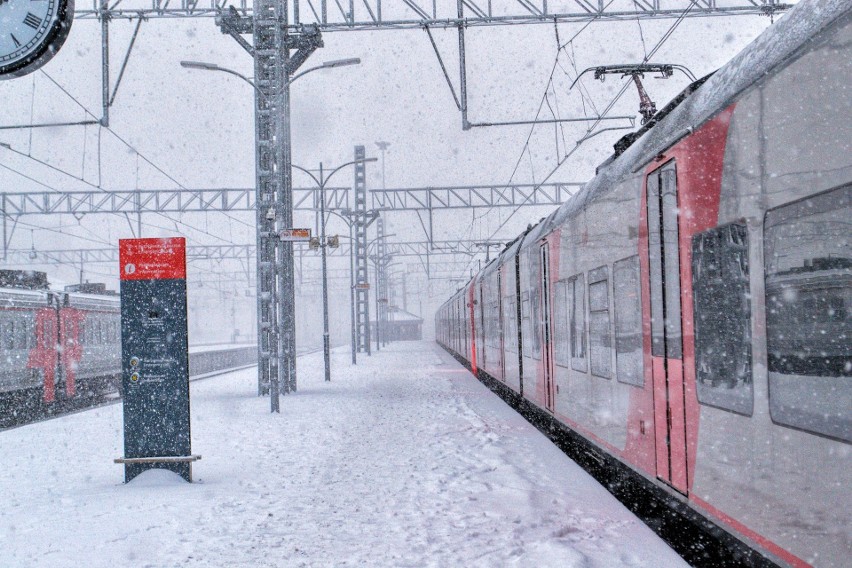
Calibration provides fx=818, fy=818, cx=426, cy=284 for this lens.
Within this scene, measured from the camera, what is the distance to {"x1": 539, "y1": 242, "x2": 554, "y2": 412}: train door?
1129 cm

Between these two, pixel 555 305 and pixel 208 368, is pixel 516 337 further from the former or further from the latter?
pixel 208 368

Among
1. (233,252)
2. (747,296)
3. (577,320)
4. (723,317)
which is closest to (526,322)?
(577,320)

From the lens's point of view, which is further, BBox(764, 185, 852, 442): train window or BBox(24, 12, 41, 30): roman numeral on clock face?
BBox(24, 12, 41, 30): roman numeral on clock face

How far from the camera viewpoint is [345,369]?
103 ft

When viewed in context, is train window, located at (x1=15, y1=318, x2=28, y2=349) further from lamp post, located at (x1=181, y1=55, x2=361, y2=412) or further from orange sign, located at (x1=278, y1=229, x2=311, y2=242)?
orange sign, located at (x1=278, y1=229, x2=311, y2=242)

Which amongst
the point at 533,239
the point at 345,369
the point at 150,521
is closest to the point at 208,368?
the point at 345,369

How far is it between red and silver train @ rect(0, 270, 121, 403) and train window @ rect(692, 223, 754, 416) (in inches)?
721

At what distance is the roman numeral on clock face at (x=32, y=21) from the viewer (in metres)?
4.64

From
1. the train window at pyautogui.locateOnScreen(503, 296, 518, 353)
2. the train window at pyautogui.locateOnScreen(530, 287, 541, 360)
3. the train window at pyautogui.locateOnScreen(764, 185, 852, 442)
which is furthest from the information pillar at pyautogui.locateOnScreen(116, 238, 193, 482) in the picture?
the train window at pyautogui.locateOnScreen(503, 296, 518, 353)

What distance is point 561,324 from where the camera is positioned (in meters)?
10.3

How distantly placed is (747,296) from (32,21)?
171 inches

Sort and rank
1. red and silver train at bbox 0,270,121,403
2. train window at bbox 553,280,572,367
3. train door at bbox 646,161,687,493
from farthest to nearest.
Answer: red and silver train at bbox 0,270,121,403, train window at bbox 553,280,572,367, train door at bbox 646,161,687,493

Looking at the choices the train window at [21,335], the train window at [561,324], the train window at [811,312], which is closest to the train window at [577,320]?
the train window at [561,324]

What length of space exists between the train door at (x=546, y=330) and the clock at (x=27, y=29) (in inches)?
306
